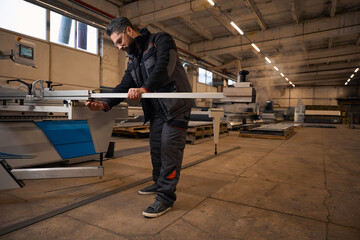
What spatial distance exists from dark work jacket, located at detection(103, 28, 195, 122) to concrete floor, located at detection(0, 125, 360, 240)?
34.2 inches

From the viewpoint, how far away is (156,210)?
186cm

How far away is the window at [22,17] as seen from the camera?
624 centimetres

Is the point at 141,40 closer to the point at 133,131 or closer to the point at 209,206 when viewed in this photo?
the point at 209,206

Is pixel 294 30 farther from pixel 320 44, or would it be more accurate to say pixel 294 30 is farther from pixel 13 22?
pixel 13 22

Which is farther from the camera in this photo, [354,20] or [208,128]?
[354,20]

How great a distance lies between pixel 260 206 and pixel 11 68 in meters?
7.34

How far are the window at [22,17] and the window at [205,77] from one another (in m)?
10.8

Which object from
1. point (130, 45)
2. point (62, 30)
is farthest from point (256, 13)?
point (130, 45)

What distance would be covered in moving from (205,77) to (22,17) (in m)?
12.5

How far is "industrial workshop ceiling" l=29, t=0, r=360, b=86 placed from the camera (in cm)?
→ 785

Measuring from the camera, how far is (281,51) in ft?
46.0

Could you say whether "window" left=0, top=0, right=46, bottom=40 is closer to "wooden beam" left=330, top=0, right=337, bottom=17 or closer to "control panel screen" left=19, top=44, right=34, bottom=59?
"control panel screen" left=19, top=44, right=34, bottom=59

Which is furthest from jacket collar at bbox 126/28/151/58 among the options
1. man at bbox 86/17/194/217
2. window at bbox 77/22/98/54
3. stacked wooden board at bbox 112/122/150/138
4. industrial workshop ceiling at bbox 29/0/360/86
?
window at bbox 77/22/98/54

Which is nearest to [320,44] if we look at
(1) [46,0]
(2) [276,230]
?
(1) [46,0]
